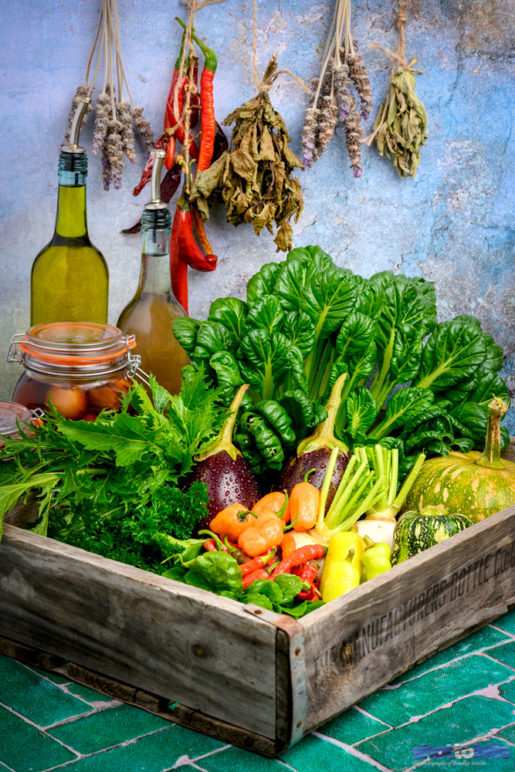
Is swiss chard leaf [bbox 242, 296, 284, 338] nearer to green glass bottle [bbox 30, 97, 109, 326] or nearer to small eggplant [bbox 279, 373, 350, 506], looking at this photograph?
small eggplant [bbox 279, 373, 350, 506]

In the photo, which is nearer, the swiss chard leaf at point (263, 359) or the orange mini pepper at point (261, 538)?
the orange mini pepper at point (261, 538)

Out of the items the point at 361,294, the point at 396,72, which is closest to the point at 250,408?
the point at 361,294

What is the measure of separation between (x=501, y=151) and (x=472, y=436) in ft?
3.04

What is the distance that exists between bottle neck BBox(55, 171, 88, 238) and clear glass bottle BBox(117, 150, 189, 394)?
6.0 inches

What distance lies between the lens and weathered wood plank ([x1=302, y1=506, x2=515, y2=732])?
1473mm

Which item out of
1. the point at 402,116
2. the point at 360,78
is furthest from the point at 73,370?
the point at 402,116

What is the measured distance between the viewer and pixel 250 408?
207 centimetres

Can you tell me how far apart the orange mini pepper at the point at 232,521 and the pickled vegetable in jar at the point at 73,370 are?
33cm

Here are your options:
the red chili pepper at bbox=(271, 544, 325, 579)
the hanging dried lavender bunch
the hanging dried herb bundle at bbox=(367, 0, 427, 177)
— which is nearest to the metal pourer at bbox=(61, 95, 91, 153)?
the hanging dried lavender bunch

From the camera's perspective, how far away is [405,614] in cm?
164

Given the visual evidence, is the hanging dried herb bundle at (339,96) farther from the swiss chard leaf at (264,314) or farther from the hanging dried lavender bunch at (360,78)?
the swiss chard leaf at (264,314)

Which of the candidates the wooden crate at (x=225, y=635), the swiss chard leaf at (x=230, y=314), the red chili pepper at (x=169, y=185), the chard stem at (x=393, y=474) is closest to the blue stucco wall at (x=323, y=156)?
the red chili pepper at (x=169, y=185)

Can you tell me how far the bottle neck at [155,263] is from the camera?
81.2 inches

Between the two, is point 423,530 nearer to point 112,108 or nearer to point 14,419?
point 14,419
